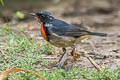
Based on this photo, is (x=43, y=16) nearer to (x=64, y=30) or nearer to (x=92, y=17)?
(x=64, y=30)

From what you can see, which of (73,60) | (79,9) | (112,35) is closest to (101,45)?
(112,35)

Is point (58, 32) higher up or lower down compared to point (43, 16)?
lower down

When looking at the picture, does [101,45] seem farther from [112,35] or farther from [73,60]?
[73,60]

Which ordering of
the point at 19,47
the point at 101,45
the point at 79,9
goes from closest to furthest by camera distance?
1. the point at 19,47
2. the point at 101,45
3. the point at 79,9

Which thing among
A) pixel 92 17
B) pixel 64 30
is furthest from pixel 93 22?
pixel 64 30

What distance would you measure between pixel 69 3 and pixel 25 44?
6.64 metres

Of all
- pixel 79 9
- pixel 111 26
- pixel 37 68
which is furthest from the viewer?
pixel 79 9

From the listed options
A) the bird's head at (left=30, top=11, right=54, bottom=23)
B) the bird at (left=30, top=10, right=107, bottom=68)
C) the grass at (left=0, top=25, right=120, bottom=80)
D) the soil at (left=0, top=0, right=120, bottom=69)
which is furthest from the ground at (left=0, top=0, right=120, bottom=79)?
the bird's head at (left=30, top=11, right=54, bottom=23)

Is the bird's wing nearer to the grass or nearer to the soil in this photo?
the grass

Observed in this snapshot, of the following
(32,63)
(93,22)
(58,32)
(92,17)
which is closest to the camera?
(32,63)

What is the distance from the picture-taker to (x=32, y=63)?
19.2ft

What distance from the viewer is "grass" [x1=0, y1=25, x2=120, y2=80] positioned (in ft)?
16.5

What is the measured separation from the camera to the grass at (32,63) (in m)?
5.02

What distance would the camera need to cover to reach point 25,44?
6508mm
